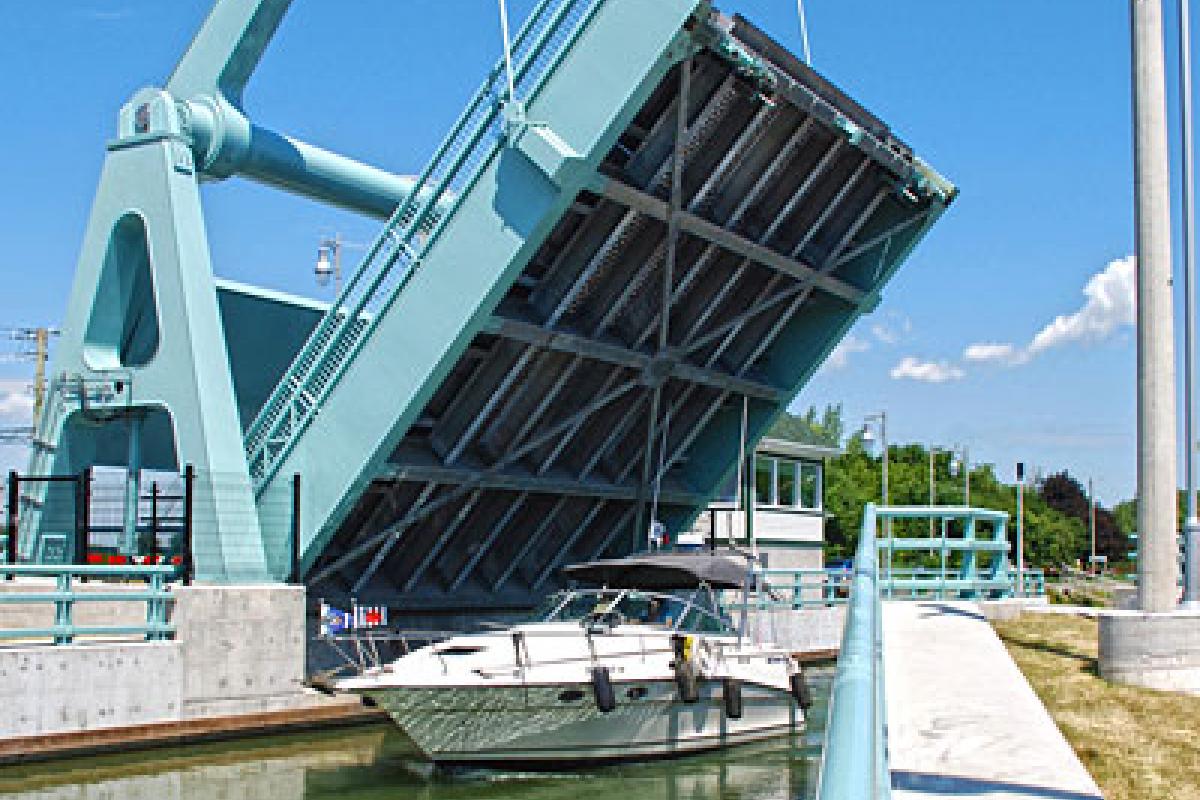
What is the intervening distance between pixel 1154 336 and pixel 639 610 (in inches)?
267

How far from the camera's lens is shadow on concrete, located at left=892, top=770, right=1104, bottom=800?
16.5 feet

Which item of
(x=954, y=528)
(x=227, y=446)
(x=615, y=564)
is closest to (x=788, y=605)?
(x=615, y=564)

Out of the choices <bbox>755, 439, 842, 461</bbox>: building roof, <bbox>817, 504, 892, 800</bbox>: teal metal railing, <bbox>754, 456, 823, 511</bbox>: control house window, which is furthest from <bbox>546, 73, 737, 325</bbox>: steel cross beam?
<bbox>754, 456, 823, 511</bbox>: control house window

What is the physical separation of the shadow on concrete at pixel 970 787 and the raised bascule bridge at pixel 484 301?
10073 millimetres

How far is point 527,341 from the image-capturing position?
16406mm

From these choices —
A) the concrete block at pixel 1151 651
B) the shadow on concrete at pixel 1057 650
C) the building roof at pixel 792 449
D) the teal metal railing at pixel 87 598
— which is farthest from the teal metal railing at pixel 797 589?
the teal metal railing at pixel 87 598

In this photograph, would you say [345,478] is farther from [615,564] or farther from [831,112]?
[831,112]

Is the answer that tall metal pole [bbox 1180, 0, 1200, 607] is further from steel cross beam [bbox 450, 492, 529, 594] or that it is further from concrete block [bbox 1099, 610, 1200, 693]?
steel cross beam [bbox 450, 492, 529, 594]

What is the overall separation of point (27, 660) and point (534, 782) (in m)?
5.00

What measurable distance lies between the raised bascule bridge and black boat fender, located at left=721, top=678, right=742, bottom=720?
180 inches

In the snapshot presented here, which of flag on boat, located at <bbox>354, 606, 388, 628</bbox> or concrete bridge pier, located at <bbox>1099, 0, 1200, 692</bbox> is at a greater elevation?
concrete bridge pier, located at <bbox>1099, 0, 1200, 692</bbox>

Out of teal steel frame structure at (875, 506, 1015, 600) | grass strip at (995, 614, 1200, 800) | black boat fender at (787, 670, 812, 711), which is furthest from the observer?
teal steel frame structure at (875, 506, 1015, 600)

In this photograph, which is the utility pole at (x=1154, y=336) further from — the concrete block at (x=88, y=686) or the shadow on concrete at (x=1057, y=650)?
the concrete block at (x=88, y=686)

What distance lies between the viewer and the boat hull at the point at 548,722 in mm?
12984
